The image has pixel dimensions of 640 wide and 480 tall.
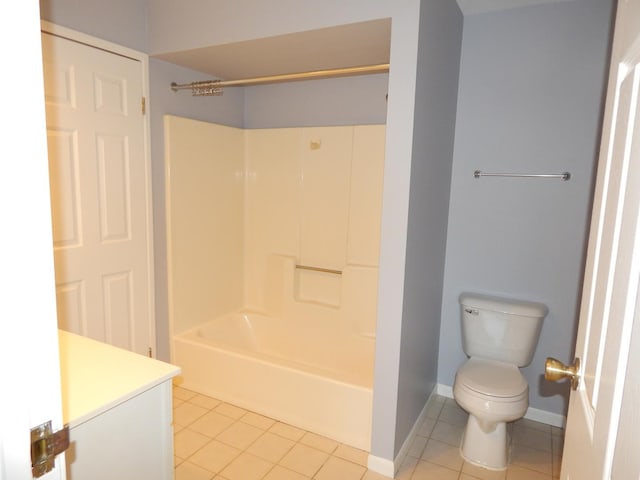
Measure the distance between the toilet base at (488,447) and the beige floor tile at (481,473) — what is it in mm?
24

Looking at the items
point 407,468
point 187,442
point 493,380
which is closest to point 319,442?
point 407,468

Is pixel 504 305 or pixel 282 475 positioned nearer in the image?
pixel 282 475

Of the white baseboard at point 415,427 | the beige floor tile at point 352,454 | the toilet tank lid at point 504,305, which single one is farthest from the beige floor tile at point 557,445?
the beige floor tile at point 352,454

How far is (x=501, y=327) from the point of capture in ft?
7.96

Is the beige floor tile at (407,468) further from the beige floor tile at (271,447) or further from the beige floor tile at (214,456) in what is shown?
the beige floor tile at (214,456)

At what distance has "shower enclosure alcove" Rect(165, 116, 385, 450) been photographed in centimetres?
257

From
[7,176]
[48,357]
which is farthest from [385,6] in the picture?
[48,357]

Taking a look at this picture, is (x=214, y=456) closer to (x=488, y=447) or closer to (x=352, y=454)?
(x=352, y=454)

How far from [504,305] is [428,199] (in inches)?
33.4

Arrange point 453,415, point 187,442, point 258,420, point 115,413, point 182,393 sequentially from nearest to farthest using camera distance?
point 115,413
point 187,442
point 258,420
point 453,415
point 182,393

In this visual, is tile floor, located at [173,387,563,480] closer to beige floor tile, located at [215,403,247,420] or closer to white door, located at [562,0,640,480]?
beige floor tile, located at [215,403,247,420]

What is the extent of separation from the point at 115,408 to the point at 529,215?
7.84 ft

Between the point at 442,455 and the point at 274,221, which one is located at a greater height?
the point at 274,221

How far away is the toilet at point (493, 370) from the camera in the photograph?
6.85 ft
